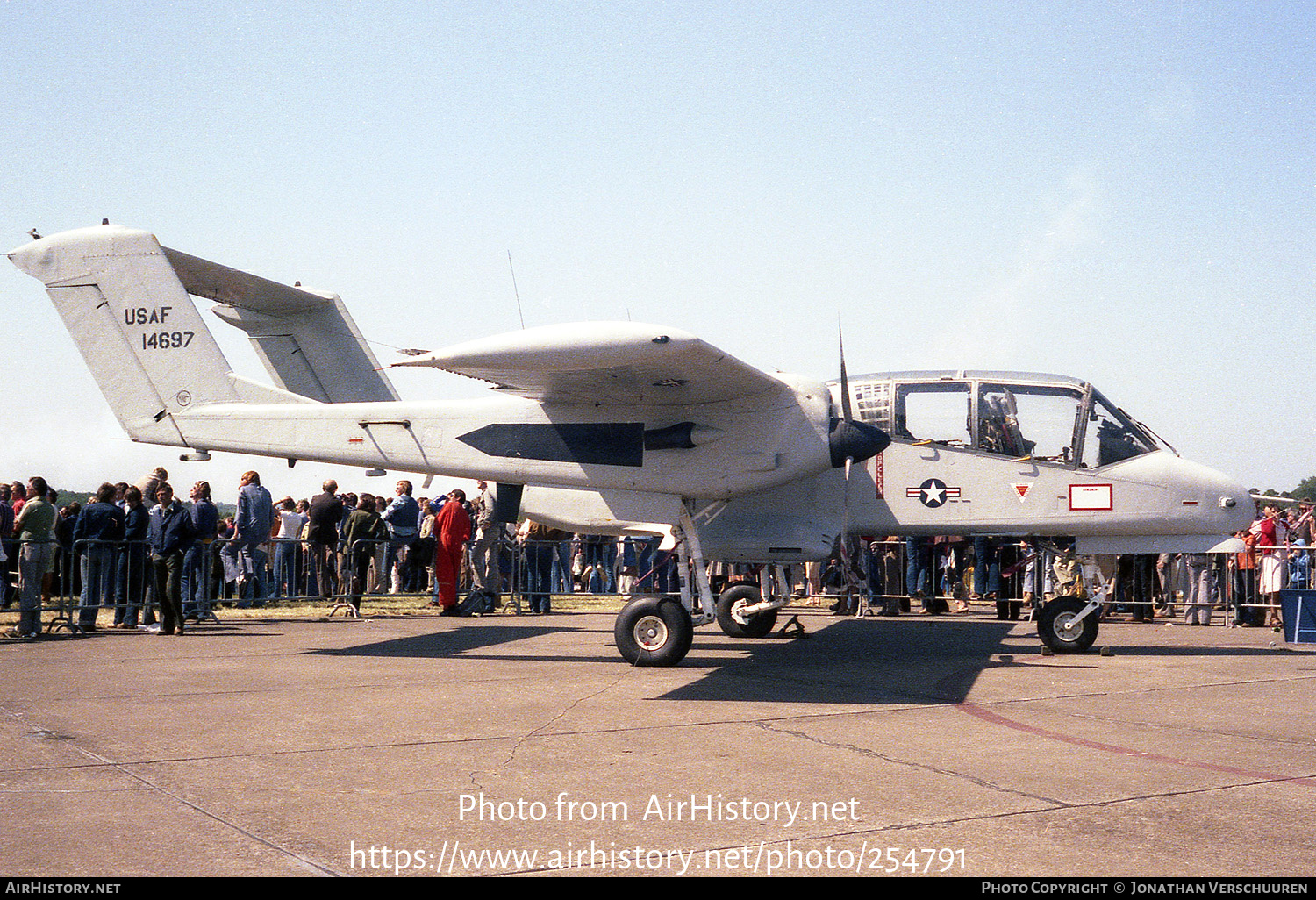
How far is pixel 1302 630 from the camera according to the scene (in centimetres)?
1380

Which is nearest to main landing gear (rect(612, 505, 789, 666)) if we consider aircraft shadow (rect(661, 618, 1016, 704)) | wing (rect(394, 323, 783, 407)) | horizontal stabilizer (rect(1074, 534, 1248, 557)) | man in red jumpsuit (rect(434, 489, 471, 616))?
aircraft shadow (rect(661, 618, 1016, 704))

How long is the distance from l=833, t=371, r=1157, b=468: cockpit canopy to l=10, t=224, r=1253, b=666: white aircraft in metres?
0.02

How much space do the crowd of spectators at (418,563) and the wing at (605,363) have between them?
457cm

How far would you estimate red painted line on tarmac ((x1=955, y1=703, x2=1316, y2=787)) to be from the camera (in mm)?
6004

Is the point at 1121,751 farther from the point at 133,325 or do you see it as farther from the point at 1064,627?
the point at 133,325

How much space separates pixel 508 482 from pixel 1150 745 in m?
7.29

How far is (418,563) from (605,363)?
1290cm

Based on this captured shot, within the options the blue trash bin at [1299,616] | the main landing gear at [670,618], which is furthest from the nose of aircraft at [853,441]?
the blue trash bin at [1299,616]

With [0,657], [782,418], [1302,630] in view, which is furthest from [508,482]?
[1302,630]

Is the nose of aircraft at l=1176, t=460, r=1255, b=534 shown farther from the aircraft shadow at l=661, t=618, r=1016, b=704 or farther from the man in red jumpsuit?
the man in red jumpsuit

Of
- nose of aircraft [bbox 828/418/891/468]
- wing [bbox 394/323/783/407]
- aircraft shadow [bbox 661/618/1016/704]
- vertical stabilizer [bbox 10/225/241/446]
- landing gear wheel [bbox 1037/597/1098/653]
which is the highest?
vertical stabilizer [bbox 10/225/241/446]

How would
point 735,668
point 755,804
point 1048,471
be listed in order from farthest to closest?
point 1048,471 → point 735,668 → point 755,804
